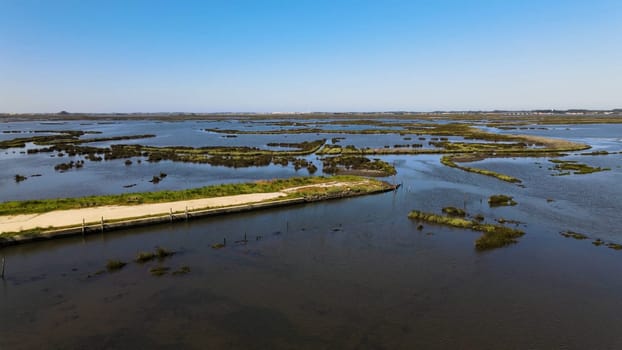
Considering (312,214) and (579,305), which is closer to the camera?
(579,305)

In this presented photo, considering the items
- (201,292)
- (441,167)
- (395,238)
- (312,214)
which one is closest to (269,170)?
(312,214)

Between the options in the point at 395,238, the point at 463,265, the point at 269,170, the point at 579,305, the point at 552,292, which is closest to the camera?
the point at 579,305

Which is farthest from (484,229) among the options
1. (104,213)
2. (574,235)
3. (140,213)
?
(104,213)

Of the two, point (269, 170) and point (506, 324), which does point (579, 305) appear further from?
point (269, 170)

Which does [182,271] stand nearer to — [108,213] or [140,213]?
[140,213]

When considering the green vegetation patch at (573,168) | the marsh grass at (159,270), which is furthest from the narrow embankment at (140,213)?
the green vegetation patch at (573,168)

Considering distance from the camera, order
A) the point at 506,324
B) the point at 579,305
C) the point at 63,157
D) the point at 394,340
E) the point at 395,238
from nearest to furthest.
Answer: the point at 394,340 < the point at 506,324 < the point at 579,305 < the point at 395,238 < the point at 63,157
